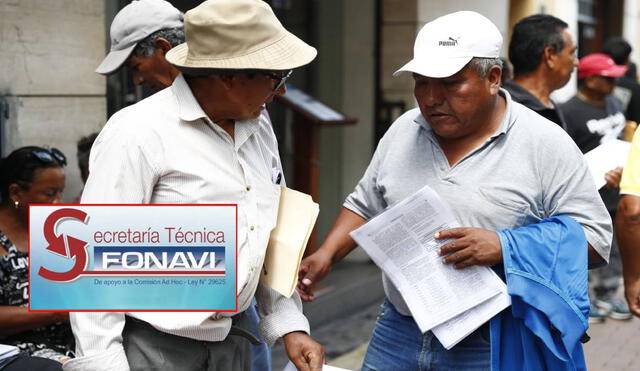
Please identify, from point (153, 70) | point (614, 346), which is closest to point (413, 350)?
point (153, 70)

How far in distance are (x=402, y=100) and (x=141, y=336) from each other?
597cm

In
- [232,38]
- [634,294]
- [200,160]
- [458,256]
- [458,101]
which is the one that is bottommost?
[634,294]

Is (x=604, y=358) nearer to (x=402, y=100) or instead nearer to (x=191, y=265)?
(x=402, y=100)

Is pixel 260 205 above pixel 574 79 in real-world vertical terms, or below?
above

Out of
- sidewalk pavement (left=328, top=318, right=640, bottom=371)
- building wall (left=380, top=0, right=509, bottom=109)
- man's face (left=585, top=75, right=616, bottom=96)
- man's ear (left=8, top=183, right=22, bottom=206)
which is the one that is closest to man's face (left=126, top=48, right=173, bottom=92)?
man's ear (left=8, top=183, right=22, bottom=206)

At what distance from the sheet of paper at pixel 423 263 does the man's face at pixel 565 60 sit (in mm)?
2064

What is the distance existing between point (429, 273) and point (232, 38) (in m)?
1.00

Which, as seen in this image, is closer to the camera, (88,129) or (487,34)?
(487,34)

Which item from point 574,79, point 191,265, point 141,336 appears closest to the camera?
point 191,265

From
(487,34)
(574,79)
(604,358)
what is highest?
(487,34)

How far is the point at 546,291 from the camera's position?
286 cm

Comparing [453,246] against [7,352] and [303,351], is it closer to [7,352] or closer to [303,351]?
[303,351]

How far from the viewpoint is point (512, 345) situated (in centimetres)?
293

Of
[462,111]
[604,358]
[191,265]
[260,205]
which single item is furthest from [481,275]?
[604,358]
